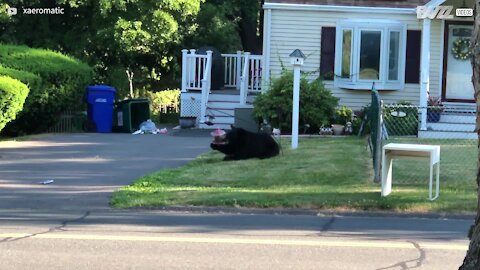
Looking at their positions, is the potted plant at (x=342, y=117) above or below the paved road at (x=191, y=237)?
above

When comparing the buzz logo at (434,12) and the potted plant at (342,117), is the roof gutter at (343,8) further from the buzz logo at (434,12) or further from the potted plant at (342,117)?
the potted plant at (342,117)

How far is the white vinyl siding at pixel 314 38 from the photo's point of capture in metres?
19.9

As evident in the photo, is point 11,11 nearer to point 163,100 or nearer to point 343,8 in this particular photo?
point 163,100

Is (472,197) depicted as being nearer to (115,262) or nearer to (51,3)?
(115,262)

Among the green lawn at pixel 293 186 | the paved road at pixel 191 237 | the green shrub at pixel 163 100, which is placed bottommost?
the paved road at pixel 191 237

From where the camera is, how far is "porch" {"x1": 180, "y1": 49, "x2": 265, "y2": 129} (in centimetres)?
2064

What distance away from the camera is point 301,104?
18.4 metres

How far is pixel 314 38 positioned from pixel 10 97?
9.07 meters

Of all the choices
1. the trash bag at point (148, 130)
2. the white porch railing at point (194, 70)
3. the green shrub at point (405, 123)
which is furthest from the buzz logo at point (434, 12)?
the trash bag at point (148, 130)

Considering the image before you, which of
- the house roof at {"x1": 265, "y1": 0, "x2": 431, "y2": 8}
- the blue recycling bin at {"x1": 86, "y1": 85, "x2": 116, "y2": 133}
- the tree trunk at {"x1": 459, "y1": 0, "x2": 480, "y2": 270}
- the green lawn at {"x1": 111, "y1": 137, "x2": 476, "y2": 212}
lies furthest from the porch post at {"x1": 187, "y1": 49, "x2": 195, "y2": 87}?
the tree trunk at {"x1": 459, "y1": 0, "x2": 480, "y2": 270}

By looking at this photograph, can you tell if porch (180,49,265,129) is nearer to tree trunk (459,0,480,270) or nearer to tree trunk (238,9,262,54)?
tree trunk (238,9,262,54)

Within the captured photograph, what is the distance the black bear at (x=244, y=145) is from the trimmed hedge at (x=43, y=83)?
21.7 ft

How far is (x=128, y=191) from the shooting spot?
33.7ft

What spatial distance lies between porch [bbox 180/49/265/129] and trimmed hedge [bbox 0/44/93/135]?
312 centimetres
